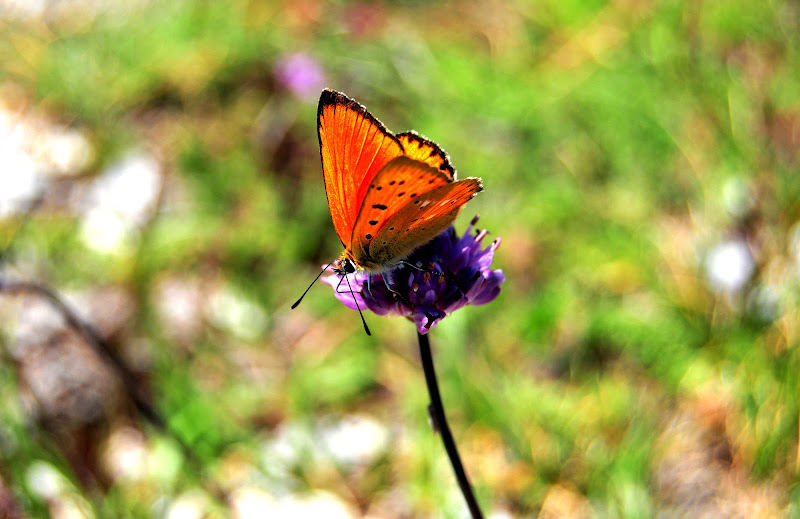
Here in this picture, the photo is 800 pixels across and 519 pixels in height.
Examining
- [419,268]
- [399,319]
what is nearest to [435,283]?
[419,268]

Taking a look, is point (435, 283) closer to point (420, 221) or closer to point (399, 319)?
point (420, 221)

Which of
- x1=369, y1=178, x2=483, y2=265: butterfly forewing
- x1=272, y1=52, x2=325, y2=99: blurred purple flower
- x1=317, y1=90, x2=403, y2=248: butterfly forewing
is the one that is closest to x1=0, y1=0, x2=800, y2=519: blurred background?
x1=272, y1=52, x2=325, y2=99: blurred purple flower

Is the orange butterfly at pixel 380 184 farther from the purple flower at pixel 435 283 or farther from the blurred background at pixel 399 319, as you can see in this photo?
the blurred background at pixel 399 319

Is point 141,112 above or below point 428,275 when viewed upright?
above

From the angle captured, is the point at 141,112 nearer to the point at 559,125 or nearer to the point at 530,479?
the point at 559,125

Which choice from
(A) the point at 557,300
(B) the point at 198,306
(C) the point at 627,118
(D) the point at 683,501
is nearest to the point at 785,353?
(D) the point at 683,501

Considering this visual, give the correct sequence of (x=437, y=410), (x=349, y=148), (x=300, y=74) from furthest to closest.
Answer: (x=300, y=74) < (x=349, y=148) < (x=437, y=410)

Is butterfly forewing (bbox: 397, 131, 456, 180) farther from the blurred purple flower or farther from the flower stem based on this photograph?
the blurred purple flower
